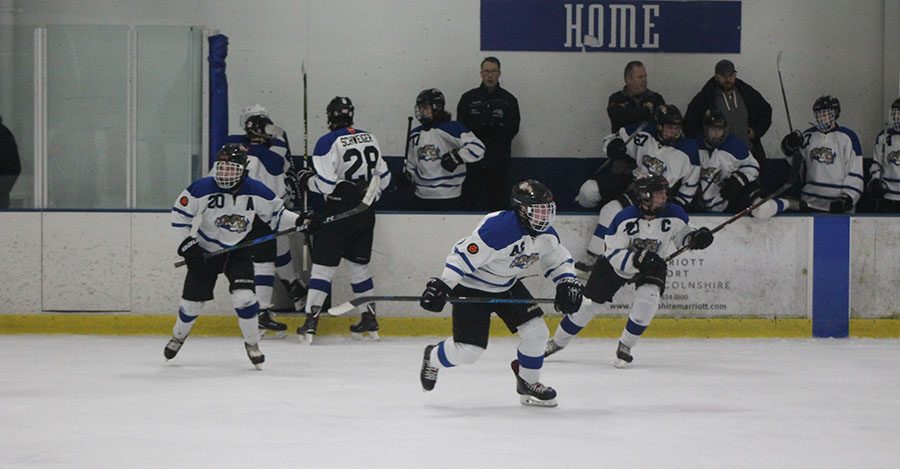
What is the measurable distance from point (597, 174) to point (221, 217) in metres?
2.77

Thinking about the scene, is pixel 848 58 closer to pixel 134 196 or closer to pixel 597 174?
pixel 597 174

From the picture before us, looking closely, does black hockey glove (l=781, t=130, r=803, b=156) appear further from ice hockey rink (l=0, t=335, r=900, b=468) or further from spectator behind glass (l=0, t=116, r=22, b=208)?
spectator behind glass (l=0, t=116, r=22, b=208)

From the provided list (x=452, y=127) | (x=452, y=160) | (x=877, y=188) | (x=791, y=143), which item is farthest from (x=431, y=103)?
(x=877, y=188)

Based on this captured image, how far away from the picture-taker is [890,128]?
8609 mm

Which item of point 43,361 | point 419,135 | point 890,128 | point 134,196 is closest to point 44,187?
point 134,196

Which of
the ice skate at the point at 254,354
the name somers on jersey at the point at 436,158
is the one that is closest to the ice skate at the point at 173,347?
the ice skate at the point at 254,354

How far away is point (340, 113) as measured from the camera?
309 inches

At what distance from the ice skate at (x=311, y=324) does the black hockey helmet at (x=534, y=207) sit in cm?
244

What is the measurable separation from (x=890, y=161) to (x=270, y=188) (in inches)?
147

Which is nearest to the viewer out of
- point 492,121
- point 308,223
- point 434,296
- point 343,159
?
point 434,296

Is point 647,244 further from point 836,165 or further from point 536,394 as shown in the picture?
point 836,165

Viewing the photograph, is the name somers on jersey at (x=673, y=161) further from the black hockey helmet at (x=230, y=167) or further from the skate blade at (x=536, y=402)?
the skate blade at (x=536, y=402)

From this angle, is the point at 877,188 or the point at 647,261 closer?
the point at 647,261

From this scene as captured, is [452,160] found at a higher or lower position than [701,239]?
higher
